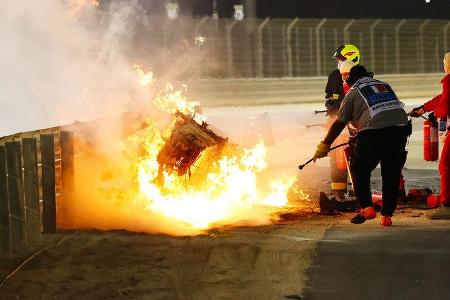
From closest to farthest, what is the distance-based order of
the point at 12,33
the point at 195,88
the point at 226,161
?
the point at 226,161 → the point at 12,33 → the point at 195,88

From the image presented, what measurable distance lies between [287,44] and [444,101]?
2194 cm

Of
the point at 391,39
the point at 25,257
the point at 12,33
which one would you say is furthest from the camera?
the point at 391,39

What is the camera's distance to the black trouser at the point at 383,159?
657 cm

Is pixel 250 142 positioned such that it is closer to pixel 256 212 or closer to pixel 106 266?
pixel 256 212

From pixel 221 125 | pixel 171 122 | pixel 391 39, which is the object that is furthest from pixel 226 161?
pixel 391 39

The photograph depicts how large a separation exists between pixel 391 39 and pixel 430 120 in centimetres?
2289

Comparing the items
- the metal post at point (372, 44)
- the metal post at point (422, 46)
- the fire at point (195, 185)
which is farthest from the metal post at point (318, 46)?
the fire at point (195, 185)

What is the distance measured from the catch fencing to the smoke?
33.9 ft

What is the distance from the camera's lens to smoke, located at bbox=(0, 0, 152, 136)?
1370 cm

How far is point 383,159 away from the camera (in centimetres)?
668

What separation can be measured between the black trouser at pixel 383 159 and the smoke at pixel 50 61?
6922mm

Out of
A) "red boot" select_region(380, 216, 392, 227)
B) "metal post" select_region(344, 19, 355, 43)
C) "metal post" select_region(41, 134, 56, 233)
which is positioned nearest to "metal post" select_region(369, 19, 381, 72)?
"metal post" select_region(344, 19, 355, 43)

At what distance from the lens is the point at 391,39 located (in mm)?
30047

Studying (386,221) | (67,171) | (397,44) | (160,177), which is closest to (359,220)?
(386,221)
